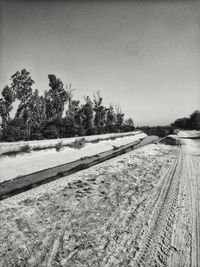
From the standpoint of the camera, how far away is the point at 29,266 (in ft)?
9.37

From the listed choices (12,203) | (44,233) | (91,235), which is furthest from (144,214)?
(12,203)

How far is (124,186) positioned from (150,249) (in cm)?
356

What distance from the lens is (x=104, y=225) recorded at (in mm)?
4066

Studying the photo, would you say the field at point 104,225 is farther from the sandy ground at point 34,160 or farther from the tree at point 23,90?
the tree at point 23,90

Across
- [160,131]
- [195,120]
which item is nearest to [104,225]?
[160,131]

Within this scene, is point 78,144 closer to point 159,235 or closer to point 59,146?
point 59,146

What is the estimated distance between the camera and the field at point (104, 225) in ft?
10.0

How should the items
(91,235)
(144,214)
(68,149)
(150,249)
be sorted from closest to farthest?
(150,249) < (91,235) < (144,214) < (68,149)

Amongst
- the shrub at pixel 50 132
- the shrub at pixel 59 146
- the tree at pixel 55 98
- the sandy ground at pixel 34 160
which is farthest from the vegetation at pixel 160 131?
the shrub at pixel 59 146

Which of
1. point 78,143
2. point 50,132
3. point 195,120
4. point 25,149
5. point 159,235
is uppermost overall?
point 195,120

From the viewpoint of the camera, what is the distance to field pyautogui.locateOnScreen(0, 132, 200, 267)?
305 cm

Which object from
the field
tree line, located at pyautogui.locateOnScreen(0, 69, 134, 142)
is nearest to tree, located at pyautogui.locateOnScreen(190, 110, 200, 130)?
tree line, located at pyautogui.locateOnScreen(0, 69, 134, 142)

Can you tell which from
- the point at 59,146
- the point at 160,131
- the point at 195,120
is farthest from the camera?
the point at 160,131

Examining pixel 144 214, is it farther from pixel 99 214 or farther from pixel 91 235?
pixel 91 235
